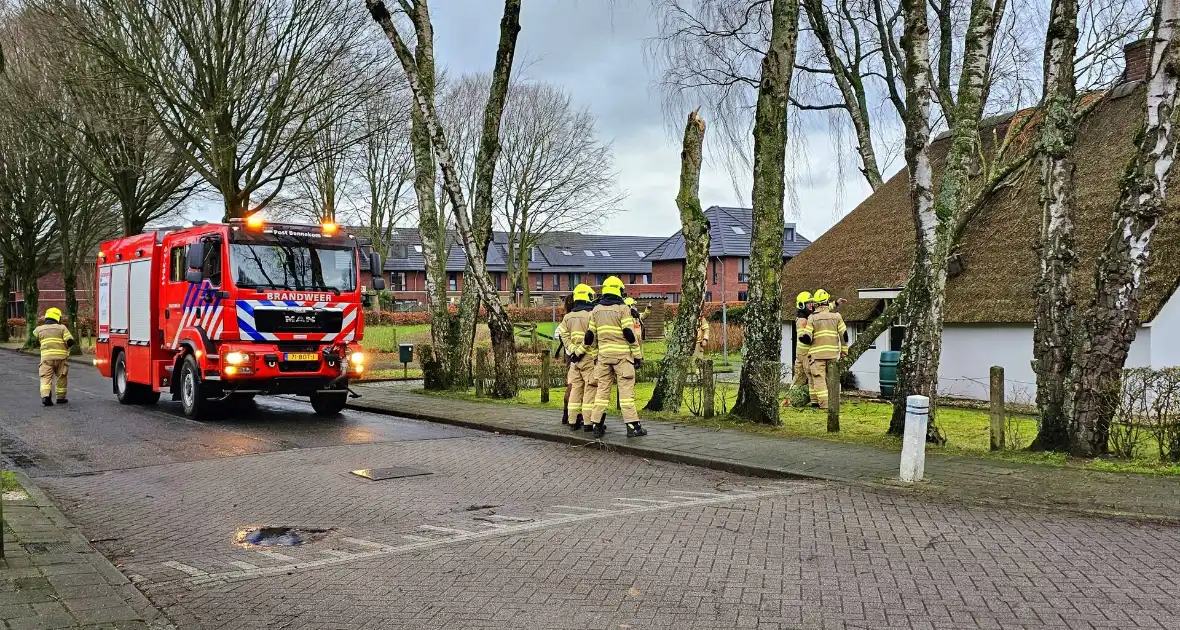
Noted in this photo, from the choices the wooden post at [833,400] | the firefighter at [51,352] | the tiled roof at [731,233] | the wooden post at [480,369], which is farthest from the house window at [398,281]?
the wooden post at [833,400]

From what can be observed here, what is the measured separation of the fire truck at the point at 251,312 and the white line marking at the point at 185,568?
7.89 metres

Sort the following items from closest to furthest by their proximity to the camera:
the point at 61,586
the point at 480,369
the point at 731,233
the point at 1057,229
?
the point at 61,586 < the point at 1057,229 < the point at 480,369 < the point at 731,233

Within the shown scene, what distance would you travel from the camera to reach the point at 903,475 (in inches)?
344

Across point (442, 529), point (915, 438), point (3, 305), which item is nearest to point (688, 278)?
point (915, 438)

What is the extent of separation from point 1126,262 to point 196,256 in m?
12.3

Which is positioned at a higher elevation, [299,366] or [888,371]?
[299,366]

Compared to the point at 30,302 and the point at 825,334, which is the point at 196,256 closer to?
the point at 825,334

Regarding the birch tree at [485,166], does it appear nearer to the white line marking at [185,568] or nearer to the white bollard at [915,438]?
the white bollard at [915,438]

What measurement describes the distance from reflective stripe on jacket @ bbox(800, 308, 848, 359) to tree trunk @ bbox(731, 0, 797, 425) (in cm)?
297

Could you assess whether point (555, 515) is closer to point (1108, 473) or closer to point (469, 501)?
point (469, 501)

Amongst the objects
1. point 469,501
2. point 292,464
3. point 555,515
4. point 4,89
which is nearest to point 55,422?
point 292,464

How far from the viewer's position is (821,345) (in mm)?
15195

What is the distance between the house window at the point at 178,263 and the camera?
1497cm

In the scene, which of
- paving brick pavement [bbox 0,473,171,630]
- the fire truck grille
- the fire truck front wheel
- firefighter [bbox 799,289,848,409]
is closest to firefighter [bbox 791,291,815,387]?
firefighter [bbox 799,289,848,409]
